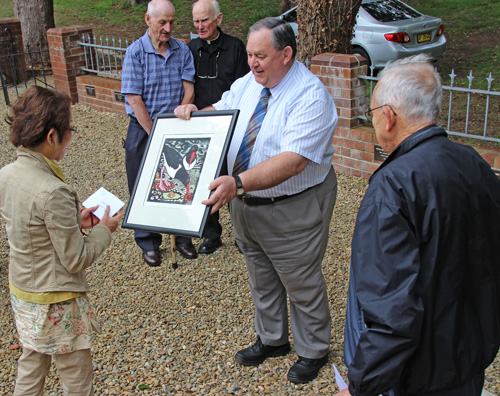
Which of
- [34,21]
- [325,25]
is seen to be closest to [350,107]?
[325,25]

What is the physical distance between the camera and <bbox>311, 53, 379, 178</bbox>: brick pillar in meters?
6.23

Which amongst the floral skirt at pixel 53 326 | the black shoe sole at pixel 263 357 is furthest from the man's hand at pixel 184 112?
the black shoe sole at pixel 263 357

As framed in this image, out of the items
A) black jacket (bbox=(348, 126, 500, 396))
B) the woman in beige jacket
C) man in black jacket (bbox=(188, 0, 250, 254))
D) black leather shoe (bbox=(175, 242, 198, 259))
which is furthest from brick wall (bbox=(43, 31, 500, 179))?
black jacket (bbox=(348, 126, 500, 396))

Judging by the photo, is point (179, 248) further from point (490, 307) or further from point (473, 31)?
point (473, 31)

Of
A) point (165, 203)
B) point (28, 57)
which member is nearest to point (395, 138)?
point (165, 203)

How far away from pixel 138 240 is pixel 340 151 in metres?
2.82

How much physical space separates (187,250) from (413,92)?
3.31m

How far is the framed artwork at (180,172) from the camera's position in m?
2.75

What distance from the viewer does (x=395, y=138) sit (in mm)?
1907

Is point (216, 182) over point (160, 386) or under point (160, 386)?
over

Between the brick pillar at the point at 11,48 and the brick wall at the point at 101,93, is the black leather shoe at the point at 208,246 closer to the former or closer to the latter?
the brick wall at the point at 101,93

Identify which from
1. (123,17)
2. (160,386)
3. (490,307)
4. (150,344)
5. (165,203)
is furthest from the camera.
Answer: (123,17)

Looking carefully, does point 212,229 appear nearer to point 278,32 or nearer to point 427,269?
point 278,32

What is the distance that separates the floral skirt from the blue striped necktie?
3.63 ft
